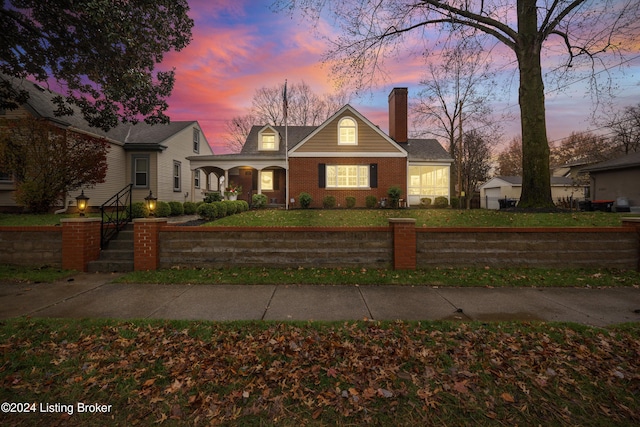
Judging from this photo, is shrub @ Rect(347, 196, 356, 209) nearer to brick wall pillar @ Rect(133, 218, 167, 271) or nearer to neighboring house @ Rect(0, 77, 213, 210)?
neighboring house @ Rect(0, 77, 213, 210)

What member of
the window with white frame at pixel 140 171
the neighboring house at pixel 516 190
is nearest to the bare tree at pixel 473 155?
the neighboring house at pixel 516 190

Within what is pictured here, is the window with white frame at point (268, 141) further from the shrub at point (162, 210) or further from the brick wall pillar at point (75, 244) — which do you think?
the brick wall pillar at point (75, 244)

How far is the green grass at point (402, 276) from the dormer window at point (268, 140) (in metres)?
16.8

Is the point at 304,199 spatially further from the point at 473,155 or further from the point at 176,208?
the point at 473,155

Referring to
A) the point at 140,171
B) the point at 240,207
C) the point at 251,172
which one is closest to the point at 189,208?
the point at 240,207

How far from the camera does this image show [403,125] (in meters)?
21.3

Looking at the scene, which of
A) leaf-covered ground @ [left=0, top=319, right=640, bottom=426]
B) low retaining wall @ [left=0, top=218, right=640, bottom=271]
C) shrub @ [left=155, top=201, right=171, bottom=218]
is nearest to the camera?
leaf-covered ground @ [left=0, top=319, right=640, bottom=426]

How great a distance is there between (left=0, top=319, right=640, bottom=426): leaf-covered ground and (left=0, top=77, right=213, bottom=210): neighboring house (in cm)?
1462

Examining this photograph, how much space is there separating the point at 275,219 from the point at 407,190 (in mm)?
11403

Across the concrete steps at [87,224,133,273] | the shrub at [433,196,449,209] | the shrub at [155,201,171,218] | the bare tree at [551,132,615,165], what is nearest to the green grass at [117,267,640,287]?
the concrete steps at [87,224,133,273]

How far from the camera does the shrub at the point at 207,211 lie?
1043cm

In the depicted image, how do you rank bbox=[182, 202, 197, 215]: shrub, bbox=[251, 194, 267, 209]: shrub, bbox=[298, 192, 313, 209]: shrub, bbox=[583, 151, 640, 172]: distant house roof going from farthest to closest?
bbox=[583, 151, 640, 172]: distant house roof → bbox=[298, 192, 313, 209]: shrub → bbox=[251, 194, 267, 209]: shrub → bbox=[182, 202, 197, 215]: shrub

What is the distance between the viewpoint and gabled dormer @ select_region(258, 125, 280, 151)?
A: 2180 centimetres

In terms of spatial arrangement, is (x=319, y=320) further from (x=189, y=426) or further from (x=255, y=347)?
(x=189, y=426)
